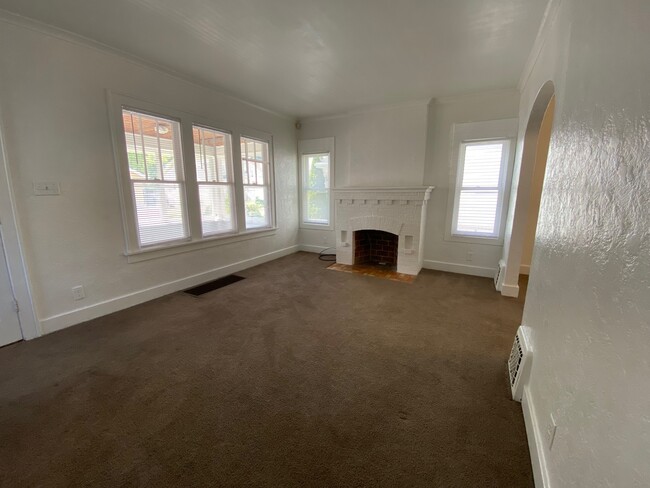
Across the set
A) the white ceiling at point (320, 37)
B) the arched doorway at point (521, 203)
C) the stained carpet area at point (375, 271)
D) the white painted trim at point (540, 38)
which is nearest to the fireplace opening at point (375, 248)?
the stained carpet area at point (375, 271)

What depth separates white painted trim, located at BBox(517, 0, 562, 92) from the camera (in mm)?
1970

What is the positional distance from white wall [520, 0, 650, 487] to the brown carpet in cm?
42

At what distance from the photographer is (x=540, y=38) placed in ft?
7.80

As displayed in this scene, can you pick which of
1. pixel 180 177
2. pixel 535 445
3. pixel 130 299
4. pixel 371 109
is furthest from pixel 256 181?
pixel 535 445

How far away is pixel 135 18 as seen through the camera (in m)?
2.23

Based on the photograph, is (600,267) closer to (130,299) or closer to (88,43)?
(130,299)

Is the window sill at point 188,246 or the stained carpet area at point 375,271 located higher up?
the window sill at point 188,246

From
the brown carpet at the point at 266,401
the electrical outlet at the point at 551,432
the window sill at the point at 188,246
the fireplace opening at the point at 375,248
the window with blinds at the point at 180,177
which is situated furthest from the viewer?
the fireplace opening at the point at 375,248

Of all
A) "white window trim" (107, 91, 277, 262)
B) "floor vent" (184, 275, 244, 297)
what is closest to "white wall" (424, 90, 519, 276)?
"white window trim" (107, 91, 277, 262)

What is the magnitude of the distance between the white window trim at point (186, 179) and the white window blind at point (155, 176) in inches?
2.6

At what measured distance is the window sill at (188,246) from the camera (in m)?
3.12

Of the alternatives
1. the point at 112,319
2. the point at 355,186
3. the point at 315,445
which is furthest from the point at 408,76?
the point at 112,319

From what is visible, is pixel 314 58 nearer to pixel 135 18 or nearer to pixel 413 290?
pixel 135 18

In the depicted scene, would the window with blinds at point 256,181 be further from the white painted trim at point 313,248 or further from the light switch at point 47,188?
the light switch at point 47,188
